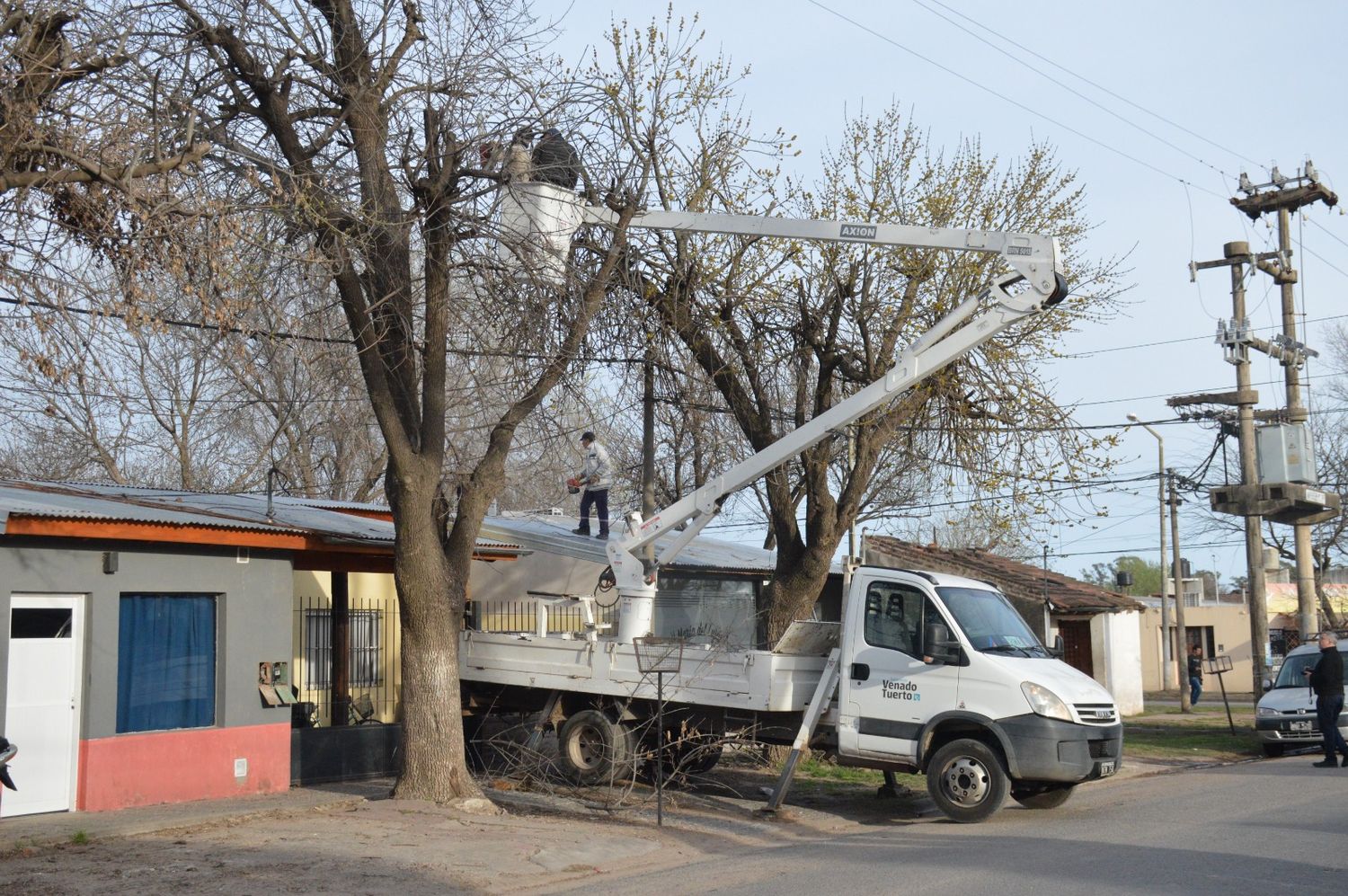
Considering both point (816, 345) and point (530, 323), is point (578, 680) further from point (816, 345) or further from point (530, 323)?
point (816, 345)

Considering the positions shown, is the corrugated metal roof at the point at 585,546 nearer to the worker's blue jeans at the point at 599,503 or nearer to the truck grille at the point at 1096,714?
the worker's blue jeans at the point at 599,503

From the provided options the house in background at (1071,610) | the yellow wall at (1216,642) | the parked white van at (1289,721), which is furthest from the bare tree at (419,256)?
Result: the yellow wall at (1216,642)

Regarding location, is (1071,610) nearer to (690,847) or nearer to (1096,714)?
(1096,714)

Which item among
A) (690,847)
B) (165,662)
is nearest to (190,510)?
(165,662)

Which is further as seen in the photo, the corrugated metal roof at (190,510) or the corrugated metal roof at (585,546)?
the corrugated metal roof at (585,546)

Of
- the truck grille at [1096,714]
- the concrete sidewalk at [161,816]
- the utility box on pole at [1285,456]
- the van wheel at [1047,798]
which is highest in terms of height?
the utility box on pole at [1285,456]

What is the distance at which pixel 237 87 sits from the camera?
12.6 meters

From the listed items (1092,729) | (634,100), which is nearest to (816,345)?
(634,100)

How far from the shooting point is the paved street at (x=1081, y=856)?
896 centimetres

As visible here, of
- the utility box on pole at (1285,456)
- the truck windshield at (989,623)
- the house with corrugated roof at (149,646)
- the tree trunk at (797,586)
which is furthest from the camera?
the utility box on pole at (1285,456)

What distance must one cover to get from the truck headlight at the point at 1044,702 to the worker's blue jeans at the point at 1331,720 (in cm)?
620

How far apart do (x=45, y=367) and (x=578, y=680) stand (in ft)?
25.7

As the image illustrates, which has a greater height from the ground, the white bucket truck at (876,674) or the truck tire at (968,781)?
the white bucket truck at (876,674)

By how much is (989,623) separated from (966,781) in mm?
1712
